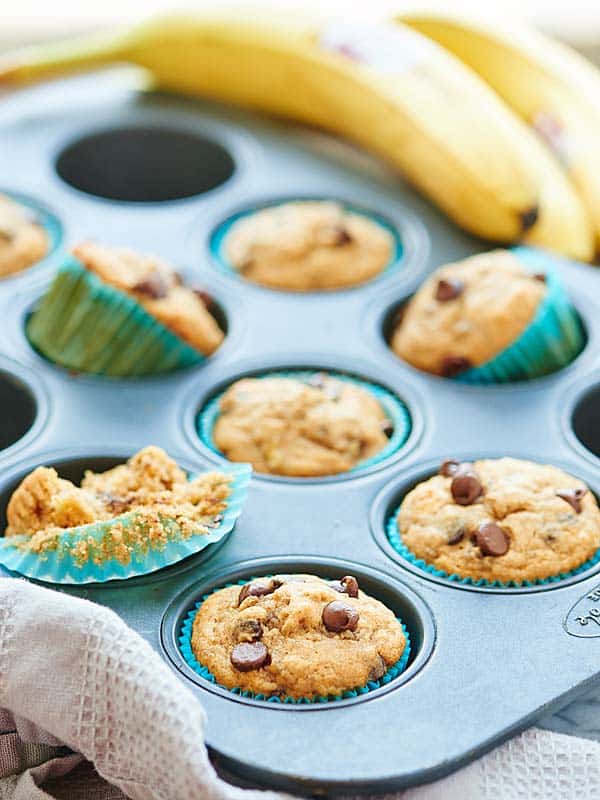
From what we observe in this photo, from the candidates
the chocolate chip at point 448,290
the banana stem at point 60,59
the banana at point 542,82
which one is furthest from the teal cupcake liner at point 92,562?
the banana stem at point 60,59

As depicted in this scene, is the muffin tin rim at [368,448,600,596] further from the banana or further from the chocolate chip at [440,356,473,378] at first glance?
the banana

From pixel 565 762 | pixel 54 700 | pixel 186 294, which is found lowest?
pixel 54 700

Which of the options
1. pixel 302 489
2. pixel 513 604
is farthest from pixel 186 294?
pixel 513 604

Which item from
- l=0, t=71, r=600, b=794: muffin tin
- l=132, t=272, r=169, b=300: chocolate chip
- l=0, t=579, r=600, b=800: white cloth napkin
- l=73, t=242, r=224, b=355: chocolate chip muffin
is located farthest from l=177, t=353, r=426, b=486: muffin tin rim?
l=0, t=579, r=600, b=800: white cloth napkin

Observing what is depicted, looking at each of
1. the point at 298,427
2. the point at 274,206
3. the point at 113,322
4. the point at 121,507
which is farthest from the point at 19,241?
the point at 121,507

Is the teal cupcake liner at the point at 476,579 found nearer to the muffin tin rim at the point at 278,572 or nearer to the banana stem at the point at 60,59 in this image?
the muffin tin rim at the point at 278,572

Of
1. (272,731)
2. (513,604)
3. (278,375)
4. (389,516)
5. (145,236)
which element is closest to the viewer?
(272,731)

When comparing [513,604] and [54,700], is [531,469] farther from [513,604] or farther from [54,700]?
[54,700]
